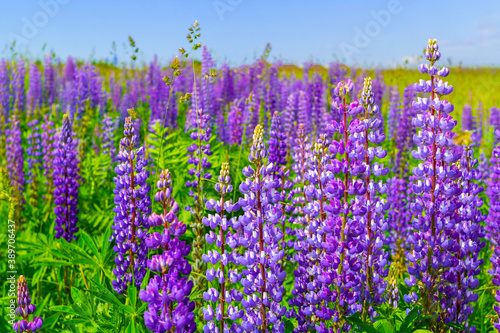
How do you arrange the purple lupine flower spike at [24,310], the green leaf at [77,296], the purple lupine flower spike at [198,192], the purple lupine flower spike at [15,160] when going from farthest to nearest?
the purple lupine flower spike at [15,160] → the green leaf at [77,296] → the purple lupine flower spike at [198,192] → the purple lupine flower spike at [24,310]

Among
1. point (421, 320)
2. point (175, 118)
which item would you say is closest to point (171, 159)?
point (421, 320)

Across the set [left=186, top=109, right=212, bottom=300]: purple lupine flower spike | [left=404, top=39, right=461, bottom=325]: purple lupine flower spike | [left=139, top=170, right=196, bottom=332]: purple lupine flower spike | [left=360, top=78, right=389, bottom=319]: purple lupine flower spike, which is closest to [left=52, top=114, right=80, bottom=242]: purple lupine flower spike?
[left=186, top=109, right=212, bottom=300]: purple lupine flower spike

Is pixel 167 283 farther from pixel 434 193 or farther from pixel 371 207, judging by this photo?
pixel 434 193

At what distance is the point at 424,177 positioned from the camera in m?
2.34

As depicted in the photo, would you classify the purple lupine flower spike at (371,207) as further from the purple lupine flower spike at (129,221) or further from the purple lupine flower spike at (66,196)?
the purple lupine flower spike at (66,196)

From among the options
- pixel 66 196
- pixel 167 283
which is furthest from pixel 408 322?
pixel 66 196

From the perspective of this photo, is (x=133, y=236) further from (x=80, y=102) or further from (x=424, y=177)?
(x=80, y=102)

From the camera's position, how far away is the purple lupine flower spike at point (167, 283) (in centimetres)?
170

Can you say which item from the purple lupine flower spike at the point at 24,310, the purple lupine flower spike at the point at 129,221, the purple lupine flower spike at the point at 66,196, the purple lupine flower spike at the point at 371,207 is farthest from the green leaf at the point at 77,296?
the purple lupine flower spike at the point at 371,207

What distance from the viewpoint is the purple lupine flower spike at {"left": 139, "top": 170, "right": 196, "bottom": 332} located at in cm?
170

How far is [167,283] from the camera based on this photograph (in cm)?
174

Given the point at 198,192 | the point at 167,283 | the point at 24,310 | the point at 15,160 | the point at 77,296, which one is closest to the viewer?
the point at 167,283

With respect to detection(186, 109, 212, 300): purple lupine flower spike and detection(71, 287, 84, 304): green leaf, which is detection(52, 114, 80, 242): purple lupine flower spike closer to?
detection(186, 109, 212, 300): purple lupine flower spike

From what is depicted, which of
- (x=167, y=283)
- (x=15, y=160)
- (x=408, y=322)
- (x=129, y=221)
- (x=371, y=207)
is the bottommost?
(x=408, y=322)
